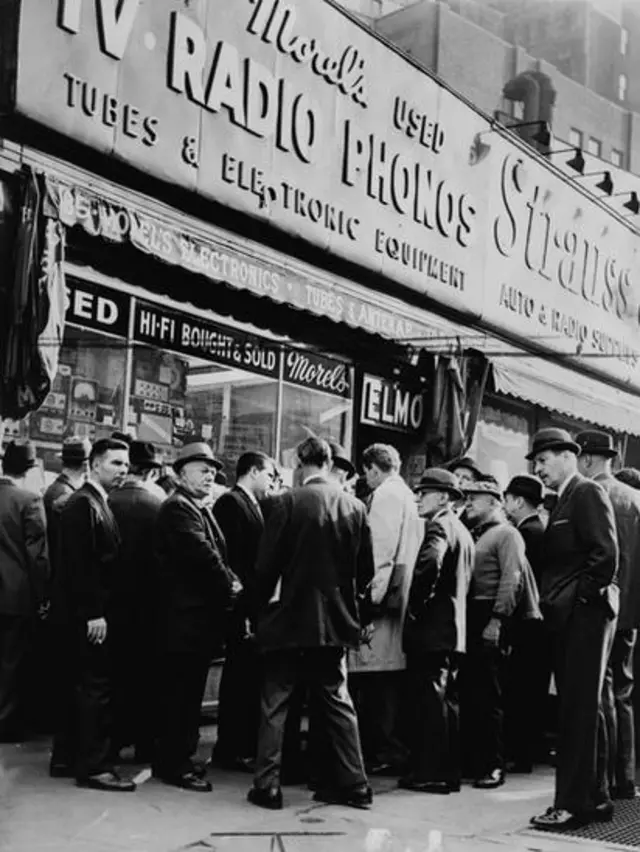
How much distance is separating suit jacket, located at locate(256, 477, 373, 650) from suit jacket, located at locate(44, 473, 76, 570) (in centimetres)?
179

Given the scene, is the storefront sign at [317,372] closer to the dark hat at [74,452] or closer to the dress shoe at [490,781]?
the dark hat at [74,452]

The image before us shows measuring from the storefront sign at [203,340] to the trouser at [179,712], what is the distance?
10.3 feet

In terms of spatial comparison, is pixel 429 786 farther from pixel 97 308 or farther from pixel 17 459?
pixel 97 308

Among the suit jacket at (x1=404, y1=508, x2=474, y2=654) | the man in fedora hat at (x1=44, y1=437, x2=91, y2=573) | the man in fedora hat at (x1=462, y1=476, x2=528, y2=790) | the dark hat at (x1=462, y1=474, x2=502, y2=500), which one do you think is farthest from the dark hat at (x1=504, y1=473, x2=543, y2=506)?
the man in fedora hat at (x1=44, y1=437, x2=91, y2=573)

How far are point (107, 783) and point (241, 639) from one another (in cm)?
140

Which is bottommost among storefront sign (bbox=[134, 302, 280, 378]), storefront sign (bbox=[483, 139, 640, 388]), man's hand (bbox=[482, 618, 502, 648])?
man's hand (bbox=[482, 618, 502, 648])

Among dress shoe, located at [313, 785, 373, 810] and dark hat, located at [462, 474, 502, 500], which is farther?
dark hat, located at [462, 474, 502, 500]

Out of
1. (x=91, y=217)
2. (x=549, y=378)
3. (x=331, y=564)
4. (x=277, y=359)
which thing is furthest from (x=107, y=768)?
(x=549, y=378)

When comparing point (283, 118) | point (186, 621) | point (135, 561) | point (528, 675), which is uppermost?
point (283, 118)

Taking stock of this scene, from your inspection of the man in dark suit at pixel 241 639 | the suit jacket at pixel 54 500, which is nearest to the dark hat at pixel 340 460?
the man in dark suit at pixel 241 639

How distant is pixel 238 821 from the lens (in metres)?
6.30

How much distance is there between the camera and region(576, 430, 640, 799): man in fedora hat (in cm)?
774

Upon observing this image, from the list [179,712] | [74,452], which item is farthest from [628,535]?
[74,452]

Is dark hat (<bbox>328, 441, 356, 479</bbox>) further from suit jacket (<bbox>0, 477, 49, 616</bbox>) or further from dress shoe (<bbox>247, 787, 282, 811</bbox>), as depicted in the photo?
dress shoe (<bbox>247, 787, 282, 811</bbox>)
